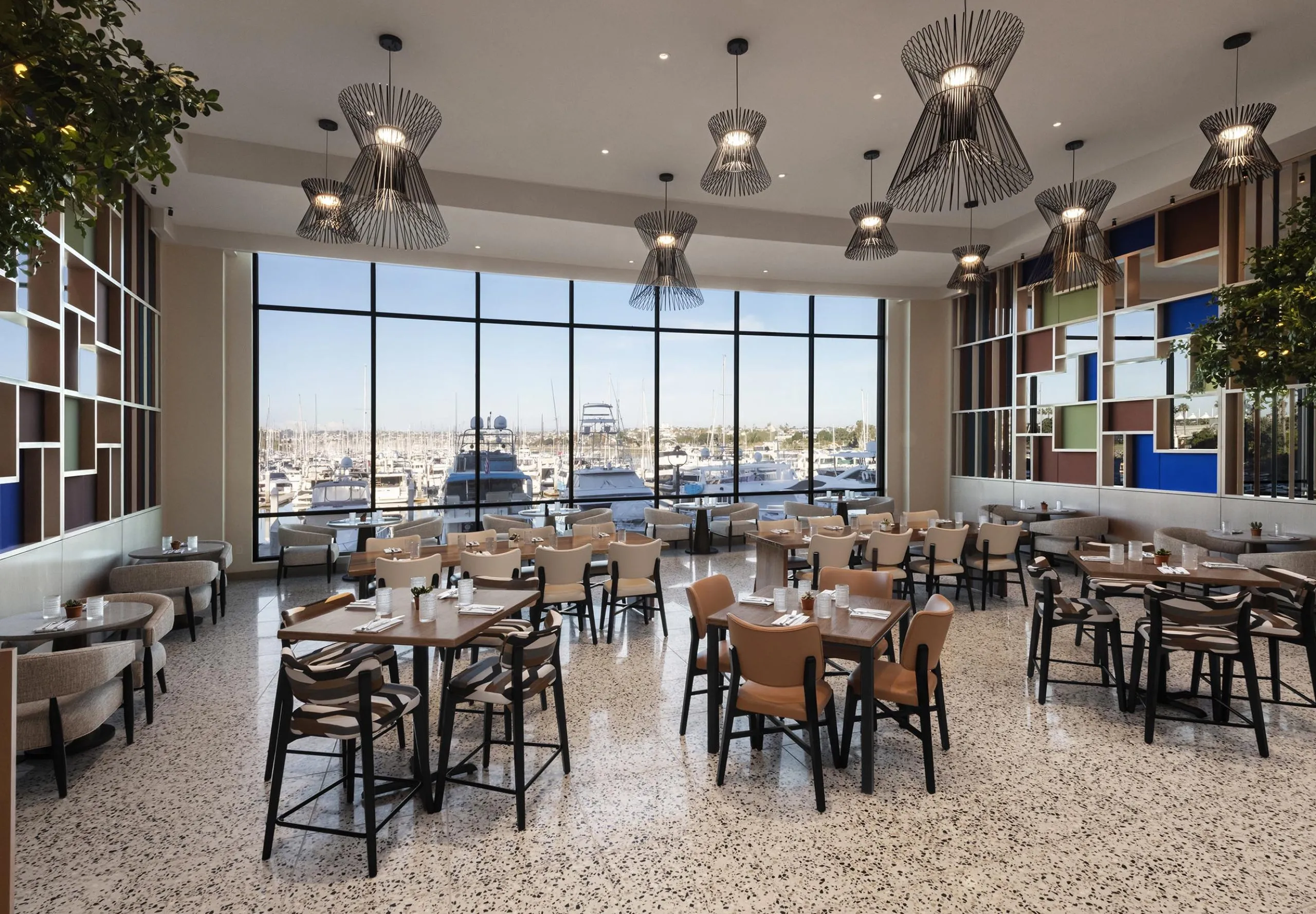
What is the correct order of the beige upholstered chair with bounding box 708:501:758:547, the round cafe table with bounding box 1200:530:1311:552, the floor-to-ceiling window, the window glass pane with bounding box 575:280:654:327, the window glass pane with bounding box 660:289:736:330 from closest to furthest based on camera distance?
the round cafe table with bounding box 1200:530:1311:552, the floor-to-ceiling window, the beige upholstered chair with bounding box 708:501:758:547, the window glass pane with bounding box 575:280:654:327, the window glass pane with bounding box 660:289:736:330

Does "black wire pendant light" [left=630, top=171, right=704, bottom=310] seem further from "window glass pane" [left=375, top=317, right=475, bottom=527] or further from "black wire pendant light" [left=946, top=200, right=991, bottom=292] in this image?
"window glass pane" [left=375, top=317, right=475, bottom=527]

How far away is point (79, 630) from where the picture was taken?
409cm

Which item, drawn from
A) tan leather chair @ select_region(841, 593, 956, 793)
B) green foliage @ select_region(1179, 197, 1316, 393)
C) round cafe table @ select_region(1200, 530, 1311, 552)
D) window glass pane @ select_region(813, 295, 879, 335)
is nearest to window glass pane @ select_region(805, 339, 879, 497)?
window glass pane @ select_region(813, 295, 879, 335)

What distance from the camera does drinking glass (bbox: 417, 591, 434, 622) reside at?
384 cm

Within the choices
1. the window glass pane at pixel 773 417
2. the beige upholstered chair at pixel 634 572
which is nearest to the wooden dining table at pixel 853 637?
the beige upholstered chair at pixel 634 572

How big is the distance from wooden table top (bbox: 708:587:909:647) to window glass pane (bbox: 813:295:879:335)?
28.1 feet

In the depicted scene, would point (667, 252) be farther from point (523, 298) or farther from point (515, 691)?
point (515, 691)

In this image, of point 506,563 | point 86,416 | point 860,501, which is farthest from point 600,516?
point 86,416

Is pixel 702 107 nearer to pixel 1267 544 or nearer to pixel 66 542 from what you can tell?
pixel 66 542

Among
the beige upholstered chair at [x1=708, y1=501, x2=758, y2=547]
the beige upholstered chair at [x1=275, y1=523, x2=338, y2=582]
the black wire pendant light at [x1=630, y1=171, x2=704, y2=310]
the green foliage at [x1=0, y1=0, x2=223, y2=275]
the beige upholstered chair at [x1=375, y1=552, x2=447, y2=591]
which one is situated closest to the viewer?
the green foliage at [x1=0, y1=0, x2=223, y2=275]

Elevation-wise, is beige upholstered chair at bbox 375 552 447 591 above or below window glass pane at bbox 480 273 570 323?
below

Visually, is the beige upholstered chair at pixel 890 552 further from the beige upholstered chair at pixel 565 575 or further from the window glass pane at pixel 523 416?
the window glass pane at pixel 523 416

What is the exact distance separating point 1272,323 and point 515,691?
604 cm

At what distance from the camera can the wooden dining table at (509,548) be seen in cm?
605
